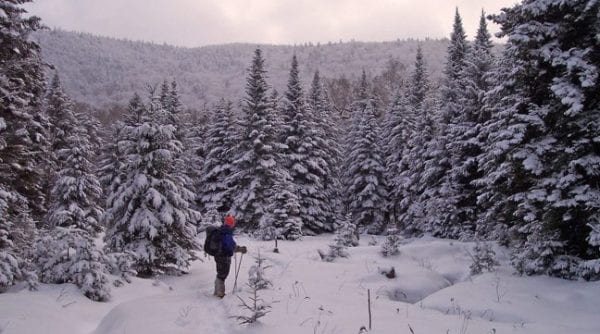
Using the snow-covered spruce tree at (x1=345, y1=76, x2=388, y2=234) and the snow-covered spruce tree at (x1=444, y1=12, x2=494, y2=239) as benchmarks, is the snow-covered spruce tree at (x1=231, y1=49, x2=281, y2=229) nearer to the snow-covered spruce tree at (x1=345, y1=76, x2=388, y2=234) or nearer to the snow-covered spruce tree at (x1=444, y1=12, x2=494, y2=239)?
the snow-covered spruce tree at (x1=345, y1=76, x2=388, y2=234)

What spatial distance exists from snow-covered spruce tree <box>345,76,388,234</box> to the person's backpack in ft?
95.8

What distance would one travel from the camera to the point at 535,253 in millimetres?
11617

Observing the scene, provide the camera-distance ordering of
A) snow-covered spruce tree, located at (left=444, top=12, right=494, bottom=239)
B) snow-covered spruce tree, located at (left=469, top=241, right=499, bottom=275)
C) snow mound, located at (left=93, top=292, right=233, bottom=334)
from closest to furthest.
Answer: snow mound, located at (left=93, top=292, right=233, bottom=334) → snow-covered spruce tree, located at (left=469, top=241, right=499, bottom=275) → snow-covered spruce tree, located at (left=444, top=12, right=494, bottom=239)

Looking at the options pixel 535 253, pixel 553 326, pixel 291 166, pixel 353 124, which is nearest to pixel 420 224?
pixel 291 166

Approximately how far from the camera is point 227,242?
37.4 feet

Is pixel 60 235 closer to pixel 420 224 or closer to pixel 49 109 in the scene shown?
pixel 49 109

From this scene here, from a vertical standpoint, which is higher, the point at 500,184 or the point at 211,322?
the point at 500,184

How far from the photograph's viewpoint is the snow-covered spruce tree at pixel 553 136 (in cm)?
1088

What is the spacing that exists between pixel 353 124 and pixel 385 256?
88.6ft

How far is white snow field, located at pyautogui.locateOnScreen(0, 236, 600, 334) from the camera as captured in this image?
8039 millimetres

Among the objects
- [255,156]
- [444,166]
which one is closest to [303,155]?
[255,156]

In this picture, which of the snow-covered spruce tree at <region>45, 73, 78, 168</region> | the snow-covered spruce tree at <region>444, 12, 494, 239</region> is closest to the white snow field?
the snow-covered spruce tree at <region>444, 12, 494, 239</region>

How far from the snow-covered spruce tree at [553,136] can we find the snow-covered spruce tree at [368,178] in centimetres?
2731

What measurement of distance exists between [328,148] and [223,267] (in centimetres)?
3113
